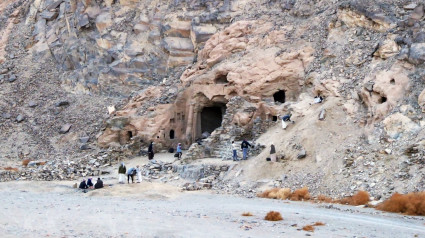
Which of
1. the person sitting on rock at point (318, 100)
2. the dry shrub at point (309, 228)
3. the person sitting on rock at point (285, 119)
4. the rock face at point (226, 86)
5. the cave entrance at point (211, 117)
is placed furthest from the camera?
the cave entrance at point (211, 117)

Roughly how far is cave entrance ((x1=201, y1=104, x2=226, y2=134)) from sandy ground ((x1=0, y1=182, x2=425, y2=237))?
1277 centimetres

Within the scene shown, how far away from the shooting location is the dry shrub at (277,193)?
20406mm

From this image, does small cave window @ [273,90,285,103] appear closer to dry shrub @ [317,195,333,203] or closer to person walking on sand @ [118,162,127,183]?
person walking on sand @ [118,162,127,183]

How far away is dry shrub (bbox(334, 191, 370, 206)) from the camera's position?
59.3ft

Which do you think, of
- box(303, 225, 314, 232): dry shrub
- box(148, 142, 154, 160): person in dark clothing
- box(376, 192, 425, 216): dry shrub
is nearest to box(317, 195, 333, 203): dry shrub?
box(376, 192, 425, 216): dry shrub

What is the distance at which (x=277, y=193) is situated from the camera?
20.6 meters

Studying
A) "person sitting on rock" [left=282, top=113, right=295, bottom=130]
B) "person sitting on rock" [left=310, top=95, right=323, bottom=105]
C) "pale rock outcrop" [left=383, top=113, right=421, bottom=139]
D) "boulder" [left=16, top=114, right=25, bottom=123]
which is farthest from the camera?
"boulder" [left=16, top=114, right=25, bottom=123]

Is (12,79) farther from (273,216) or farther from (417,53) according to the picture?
(273,216)

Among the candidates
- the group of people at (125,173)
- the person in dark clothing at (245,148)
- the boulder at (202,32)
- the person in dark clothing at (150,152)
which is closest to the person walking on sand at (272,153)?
the person in dark clothing at (245,148)

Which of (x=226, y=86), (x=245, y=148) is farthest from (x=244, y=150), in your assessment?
(x=226, y=86)

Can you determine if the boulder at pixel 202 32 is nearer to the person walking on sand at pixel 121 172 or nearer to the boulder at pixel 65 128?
the boulder at pixel 65 128

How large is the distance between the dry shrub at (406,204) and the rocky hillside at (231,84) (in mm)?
1094

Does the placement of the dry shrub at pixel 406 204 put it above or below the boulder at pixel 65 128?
below

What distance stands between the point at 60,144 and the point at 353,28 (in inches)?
913
